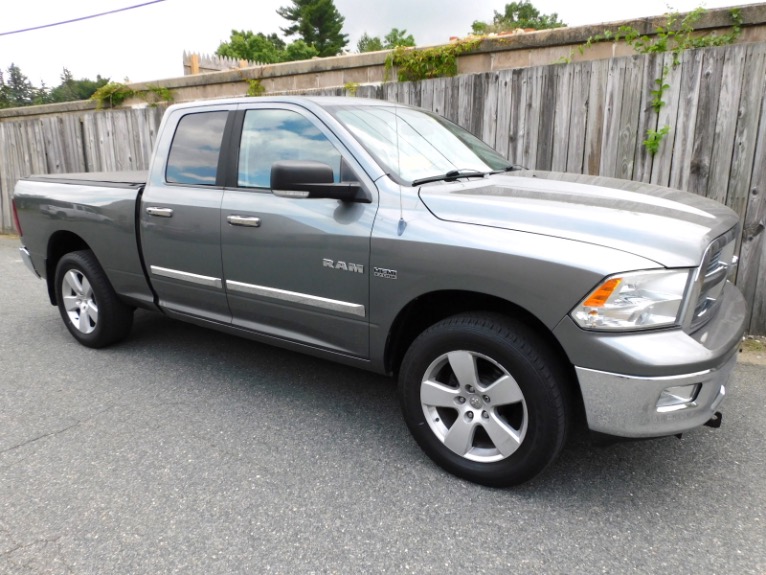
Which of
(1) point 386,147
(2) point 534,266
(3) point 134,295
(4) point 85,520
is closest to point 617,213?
(2) point 534,266

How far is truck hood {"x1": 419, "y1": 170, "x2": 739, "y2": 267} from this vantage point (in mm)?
2332

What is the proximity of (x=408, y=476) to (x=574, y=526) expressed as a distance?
2.65ft

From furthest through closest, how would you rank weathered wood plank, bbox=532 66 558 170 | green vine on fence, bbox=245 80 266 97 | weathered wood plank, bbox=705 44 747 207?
1. green vine on fence, bbox=245 80 266 97
2. weathered wood plank, bbox=532 66 558 170
3. weathered wood plank, bbox=705 44 747 207

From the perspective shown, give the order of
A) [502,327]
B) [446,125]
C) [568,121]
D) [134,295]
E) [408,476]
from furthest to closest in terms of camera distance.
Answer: [568,121] < [134,295] < [446,125] < [408,476] < [502,327]

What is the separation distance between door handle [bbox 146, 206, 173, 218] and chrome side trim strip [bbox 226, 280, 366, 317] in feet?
2.18

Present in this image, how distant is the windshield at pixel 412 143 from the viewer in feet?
10.2

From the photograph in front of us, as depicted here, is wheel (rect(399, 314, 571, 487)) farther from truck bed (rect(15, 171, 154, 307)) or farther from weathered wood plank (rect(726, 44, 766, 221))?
weathered wood plank (rect(726, 44, 766, 221))

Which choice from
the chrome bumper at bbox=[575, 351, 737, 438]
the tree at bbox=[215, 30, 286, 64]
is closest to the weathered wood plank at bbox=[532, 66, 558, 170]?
the chrome bumper at bbox=[575, 351, 737, 438]

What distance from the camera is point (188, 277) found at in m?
3.75

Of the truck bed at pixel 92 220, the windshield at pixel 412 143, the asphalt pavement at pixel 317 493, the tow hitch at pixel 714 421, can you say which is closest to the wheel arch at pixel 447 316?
the asphalt pavement at pixel 317 493

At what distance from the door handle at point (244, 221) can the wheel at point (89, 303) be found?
162 cm

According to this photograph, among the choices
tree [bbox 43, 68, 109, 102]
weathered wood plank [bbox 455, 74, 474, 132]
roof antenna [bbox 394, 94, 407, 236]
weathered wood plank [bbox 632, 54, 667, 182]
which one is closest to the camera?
roof antenna [bbox 394, 94, 407, 236]

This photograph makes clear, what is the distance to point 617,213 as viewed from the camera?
2.50 metres

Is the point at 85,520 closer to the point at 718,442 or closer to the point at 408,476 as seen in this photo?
the point at 408,476
